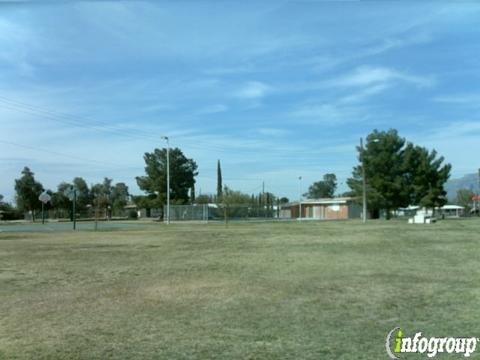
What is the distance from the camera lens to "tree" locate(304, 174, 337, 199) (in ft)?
609

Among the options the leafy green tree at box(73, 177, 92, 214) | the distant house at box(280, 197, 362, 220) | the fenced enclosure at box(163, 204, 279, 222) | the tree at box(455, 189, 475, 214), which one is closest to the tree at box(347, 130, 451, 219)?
the fenced enclosure at box(163, 204, 279, 222)

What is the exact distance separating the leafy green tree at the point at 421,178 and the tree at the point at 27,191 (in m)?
56.9

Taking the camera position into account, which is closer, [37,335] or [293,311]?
[37,335]

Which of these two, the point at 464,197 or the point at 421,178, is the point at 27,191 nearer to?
the point at 421,178

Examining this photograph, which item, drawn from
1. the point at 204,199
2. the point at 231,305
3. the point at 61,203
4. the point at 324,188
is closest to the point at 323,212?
the point at 204,199

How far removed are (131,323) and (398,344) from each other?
3.51 m

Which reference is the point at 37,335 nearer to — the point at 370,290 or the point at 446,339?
the point at 446,339

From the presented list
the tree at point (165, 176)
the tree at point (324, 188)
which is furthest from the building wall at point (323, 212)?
the tree at point (324, 188)

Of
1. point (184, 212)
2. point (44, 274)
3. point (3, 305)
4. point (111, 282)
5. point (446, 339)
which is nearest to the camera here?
point (446, 339)

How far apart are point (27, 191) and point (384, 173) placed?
2188 inches

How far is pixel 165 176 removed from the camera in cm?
8756

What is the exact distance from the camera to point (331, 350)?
22.7ft

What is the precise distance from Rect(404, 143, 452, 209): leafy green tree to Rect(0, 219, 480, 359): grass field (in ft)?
206

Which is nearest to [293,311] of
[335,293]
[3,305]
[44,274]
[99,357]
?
[335,293]
